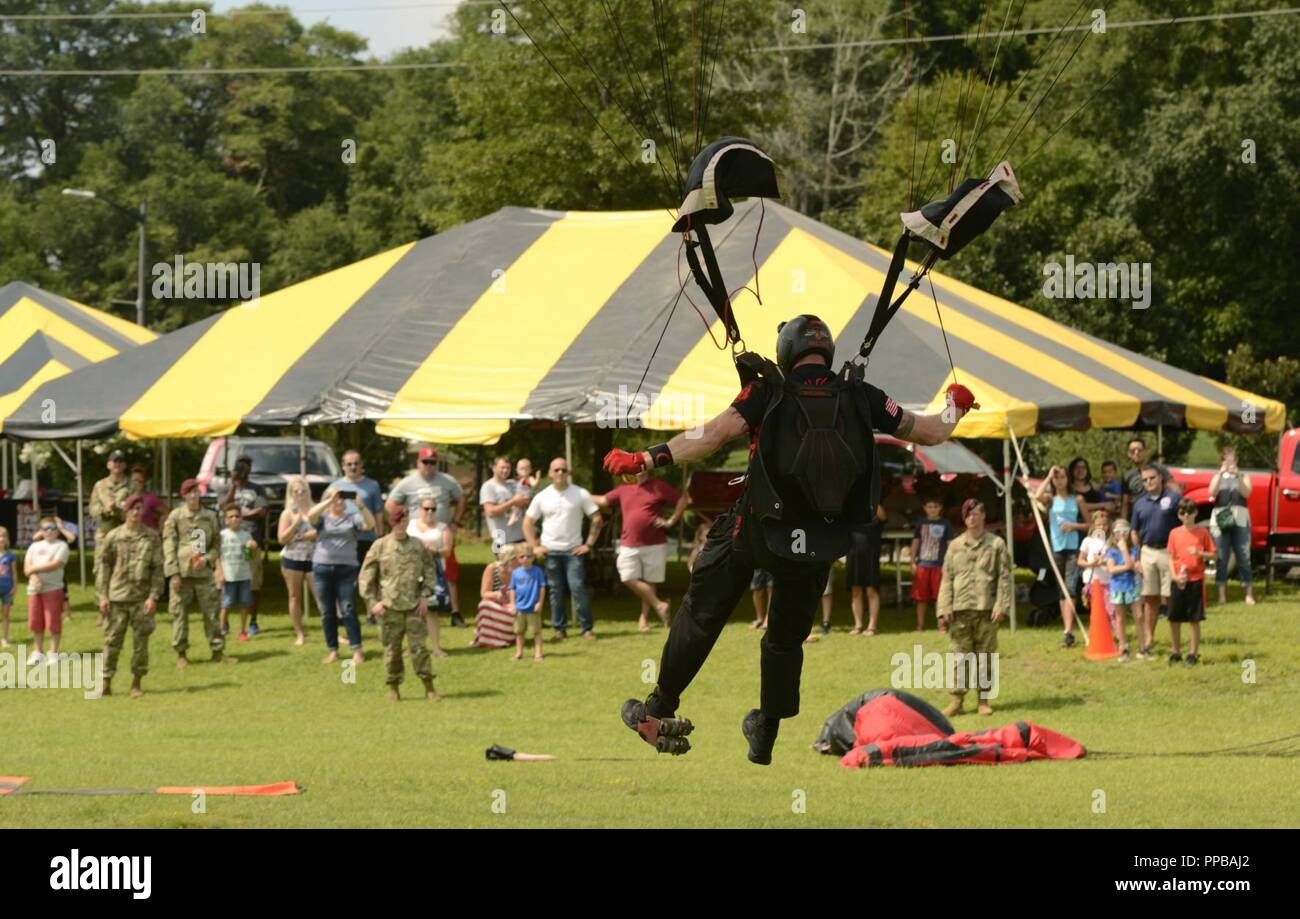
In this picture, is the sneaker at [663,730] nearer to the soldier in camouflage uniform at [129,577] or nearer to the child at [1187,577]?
the soldier in camouflage uniform at [129,577]

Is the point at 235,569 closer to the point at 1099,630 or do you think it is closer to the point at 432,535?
the point at 432,535

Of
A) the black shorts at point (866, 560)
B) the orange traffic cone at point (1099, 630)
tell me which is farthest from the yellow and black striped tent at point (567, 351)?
the orange traffic cone at point (1099, 630)

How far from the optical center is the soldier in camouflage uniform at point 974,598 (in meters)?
14.9

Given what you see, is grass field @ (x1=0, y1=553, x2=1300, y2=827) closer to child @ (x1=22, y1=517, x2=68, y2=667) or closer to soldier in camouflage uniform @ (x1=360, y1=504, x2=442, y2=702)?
soldier in camouflage uniform @ (x1=360, y1=504, x2=442, y2=702)

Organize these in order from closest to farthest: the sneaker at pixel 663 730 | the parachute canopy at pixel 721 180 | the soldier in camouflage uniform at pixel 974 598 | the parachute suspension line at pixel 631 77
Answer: the parachute canopy at pixel 721 180
the parachute suspension line at pixel 631 77
the sneaker at pixel 663 730
the soldier in camouflage uniform at pixel 974 598

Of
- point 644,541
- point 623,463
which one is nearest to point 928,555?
point 644,541

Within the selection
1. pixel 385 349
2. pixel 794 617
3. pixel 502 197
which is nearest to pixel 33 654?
pixel 385 349

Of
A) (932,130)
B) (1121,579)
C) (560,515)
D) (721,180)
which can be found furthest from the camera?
(560,515)

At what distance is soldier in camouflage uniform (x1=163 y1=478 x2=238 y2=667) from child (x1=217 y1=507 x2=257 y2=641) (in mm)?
583

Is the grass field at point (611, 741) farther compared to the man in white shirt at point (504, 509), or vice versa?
the man in white shirt at point (504, 509)

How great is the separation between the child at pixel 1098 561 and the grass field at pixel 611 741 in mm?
561

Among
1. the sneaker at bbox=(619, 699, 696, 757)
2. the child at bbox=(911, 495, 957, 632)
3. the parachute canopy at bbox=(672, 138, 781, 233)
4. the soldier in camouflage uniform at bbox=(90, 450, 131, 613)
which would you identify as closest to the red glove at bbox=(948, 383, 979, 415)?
the parachute canopy at bbox=(672, 138, 781, 233)

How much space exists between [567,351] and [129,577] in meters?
6.14

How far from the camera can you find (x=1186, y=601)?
53.1 ft
